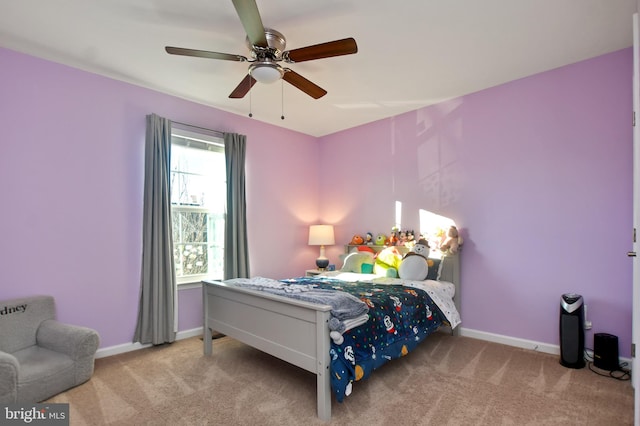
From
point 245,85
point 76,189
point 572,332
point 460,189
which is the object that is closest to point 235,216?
point 76,189

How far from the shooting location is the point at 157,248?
3.33m

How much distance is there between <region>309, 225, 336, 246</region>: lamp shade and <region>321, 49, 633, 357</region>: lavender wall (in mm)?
1105

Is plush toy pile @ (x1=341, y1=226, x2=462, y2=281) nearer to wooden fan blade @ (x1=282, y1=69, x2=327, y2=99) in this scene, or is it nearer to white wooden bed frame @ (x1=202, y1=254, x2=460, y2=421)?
white wooden bed frame @ (x1=202, y1=254, x2=460, y2=421)

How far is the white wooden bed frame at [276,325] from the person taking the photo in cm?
211

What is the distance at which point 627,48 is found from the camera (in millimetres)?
2738

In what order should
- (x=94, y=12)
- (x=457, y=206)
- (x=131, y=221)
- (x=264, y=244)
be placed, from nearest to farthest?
(x=94, y=12) → (x=131, y=221) → (x=457, y=206) → (x=264, y=244)

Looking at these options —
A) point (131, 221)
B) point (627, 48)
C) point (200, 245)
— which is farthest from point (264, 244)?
point (627, 48)

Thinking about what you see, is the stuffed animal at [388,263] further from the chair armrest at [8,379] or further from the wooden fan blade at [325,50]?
the chair armrest at [8,379]

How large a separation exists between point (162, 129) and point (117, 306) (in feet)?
5.81

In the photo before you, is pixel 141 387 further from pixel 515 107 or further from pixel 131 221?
pixel 515 107

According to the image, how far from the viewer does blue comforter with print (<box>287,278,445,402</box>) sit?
2109 millimetres

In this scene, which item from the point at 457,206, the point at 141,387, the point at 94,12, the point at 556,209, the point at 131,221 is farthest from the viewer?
the point at 457,206

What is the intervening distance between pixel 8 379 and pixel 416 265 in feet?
10.6
